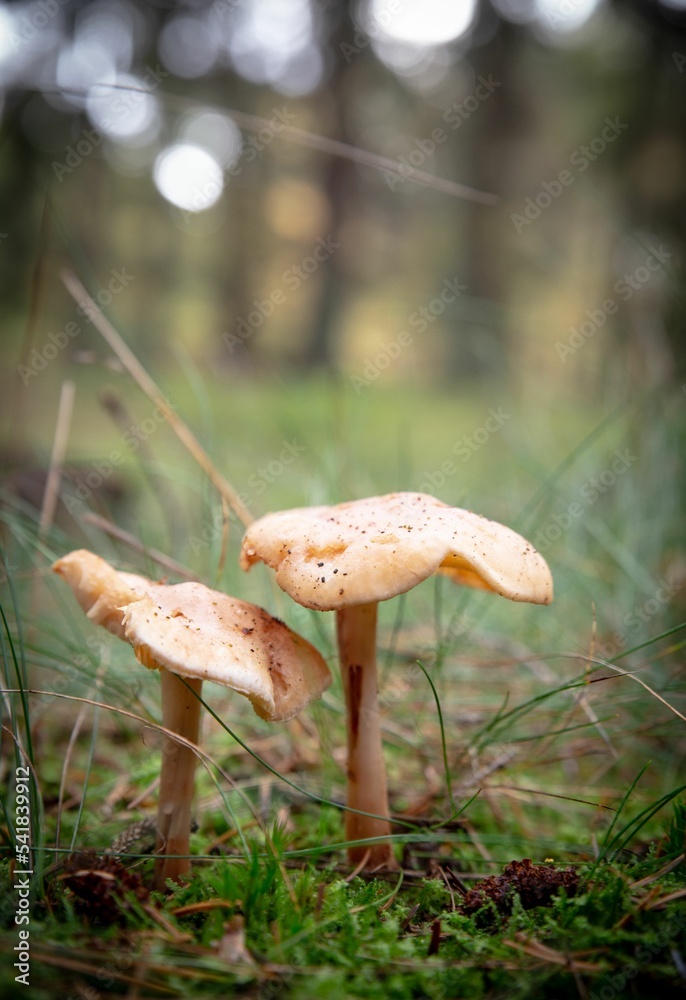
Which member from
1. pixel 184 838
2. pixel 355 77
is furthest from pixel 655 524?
pixel 355 77

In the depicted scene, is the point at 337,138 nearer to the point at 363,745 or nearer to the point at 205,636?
the point at 363,745

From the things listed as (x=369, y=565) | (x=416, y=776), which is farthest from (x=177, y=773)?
(x=416, y=776)

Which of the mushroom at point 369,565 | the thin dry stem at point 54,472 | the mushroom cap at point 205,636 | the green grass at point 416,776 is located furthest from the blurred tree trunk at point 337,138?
the mushroom cap at point 205,636

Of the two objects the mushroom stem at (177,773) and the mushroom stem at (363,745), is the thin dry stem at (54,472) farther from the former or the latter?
the mushroom stem at (363,745)

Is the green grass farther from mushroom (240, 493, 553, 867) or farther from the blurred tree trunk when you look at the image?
the blurred tree trunk

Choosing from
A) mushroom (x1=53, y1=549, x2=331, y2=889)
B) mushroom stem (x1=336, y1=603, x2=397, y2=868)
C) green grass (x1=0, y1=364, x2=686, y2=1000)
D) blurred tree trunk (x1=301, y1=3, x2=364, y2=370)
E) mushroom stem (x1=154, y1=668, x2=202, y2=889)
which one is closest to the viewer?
green grass (x1=0, y1=364, x2=686, y2=1000)

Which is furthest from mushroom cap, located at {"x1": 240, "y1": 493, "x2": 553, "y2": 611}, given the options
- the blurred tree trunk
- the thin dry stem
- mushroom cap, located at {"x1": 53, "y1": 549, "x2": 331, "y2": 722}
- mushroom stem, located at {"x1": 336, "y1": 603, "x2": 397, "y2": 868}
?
the blurred tree trunk
